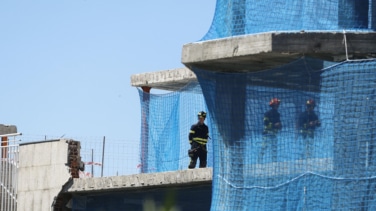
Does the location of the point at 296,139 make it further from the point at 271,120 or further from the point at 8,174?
the point at 8,174

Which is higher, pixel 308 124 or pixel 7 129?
pixel 308 124

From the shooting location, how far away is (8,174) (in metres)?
24.6

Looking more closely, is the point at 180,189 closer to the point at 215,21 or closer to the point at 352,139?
the point at 215,21

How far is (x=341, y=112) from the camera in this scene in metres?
16.0

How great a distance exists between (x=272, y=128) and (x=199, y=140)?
4.05 meters

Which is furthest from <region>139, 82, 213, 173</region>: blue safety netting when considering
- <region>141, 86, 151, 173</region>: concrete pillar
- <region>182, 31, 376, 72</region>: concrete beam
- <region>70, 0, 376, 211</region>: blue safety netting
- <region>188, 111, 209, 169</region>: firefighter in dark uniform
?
<region>182, 31, 376, 72</region>: concrete beam

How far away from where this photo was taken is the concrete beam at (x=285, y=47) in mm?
16422

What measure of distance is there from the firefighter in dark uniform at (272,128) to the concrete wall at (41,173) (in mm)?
6797

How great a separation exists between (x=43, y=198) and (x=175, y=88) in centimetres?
345

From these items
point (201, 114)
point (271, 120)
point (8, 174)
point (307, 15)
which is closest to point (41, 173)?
point (8, 174)

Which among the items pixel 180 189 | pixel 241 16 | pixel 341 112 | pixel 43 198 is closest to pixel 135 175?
pixel 180 189

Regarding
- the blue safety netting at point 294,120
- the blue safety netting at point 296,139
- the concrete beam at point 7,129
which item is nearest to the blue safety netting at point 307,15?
the blue safety netting at point 294,120

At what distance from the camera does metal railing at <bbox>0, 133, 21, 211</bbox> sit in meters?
24.4

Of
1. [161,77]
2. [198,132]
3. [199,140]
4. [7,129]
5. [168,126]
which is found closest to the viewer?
[199,140]
